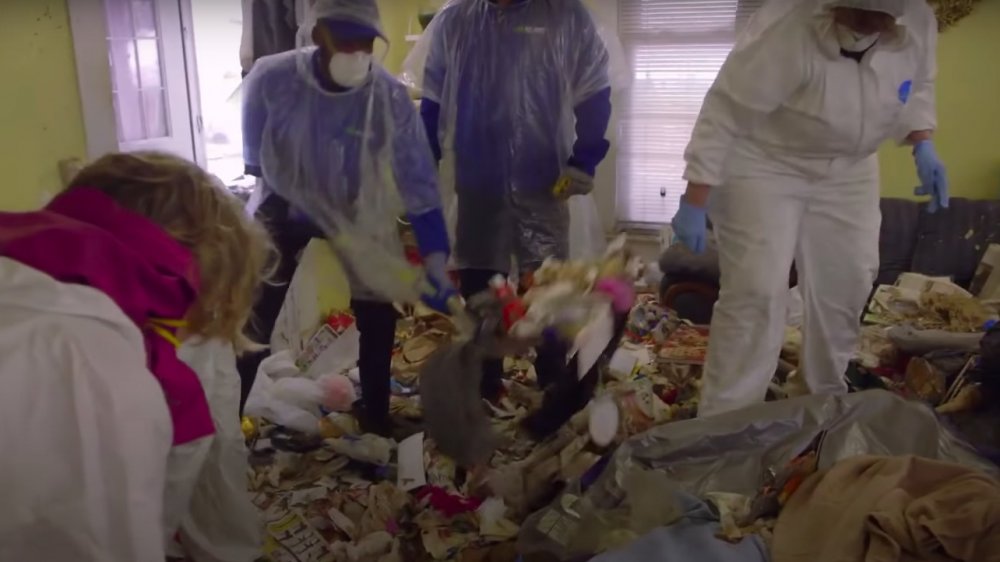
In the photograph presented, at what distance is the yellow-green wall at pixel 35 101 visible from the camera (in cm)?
132

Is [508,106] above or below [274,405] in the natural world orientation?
above

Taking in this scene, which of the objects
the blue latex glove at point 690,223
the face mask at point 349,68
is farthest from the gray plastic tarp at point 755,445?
the face mask at point 349,68

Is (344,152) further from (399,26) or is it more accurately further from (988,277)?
(988,277)

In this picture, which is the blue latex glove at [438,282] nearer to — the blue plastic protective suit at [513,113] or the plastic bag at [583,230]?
the blue plastic protective suit at [513,113]

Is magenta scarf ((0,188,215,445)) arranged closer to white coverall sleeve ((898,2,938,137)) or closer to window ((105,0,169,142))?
window ((105,0,169,142))

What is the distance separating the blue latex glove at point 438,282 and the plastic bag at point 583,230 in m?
0.31

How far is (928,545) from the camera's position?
1.22 meters

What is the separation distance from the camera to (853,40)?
5.28 feet

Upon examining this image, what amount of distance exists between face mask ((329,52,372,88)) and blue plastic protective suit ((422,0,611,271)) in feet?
0.85

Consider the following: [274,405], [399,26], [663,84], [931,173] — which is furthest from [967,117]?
[274,405]

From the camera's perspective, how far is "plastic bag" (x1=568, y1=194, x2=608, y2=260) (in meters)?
1.97

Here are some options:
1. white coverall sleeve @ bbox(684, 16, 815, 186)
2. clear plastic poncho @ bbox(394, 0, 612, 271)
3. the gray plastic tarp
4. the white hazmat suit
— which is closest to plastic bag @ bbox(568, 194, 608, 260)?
clear plastic poncho @ bbox(394, 0, 612, 271)

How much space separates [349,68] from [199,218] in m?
0.65

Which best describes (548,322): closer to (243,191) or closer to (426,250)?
(426,250)
